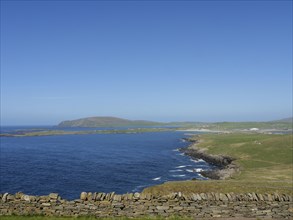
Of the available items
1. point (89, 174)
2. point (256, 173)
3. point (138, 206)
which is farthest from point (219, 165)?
point (138, 206)

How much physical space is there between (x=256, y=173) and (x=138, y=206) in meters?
51.1

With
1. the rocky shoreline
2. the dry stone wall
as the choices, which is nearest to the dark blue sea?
the rocky shoreline

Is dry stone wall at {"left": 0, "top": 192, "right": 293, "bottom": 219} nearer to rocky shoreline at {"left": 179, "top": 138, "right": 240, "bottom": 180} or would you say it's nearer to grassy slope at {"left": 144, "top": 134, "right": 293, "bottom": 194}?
grassy slope at {"left": 144, "top": 134, "right": 293, "bottom": 194}

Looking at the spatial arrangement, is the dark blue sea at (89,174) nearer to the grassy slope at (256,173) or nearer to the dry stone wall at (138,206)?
the grassy slope at (256,173)

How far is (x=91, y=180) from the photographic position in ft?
243

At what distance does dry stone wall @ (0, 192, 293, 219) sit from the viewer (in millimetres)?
22406

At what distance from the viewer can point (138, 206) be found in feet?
74.2

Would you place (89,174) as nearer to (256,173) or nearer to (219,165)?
(256,173)

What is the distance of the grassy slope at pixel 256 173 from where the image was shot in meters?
44.6

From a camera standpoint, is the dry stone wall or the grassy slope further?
the grassy slope

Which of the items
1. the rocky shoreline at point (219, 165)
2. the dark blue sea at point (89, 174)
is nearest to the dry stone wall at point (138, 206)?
the dark blue sea at point (89, 174)

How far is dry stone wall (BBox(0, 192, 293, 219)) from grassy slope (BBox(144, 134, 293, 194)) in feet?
66.8

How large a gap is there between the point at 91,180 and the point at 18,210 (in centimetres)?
5257

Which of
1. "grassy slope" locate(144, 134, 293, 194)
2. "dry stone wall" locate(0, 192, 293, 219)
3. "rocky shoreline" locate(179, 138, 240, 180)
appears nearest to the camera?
"dry stone wall" locate(0, 192, 293, 219)
